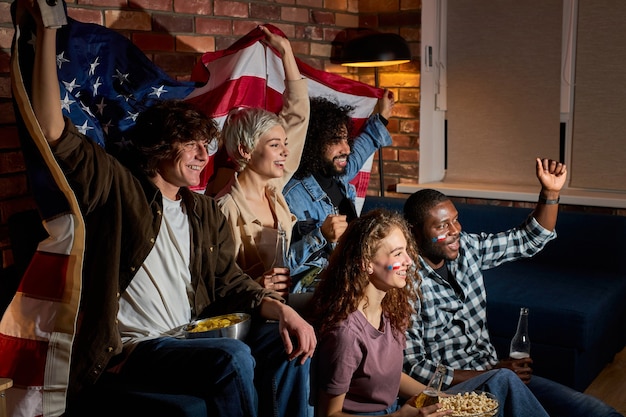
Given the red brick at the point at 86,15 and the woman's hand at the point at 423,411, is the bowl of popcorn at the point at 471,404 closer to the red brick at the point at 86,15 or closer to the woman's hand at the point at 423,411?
the woman's hand at the point at 423,411

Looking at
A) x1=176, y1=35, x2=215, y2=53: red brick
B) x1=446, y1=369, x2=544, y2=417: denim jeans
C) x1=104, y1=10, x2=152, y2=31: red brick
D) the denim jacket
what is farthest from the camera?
x1=176, y1=35, x2=215, y2=53: red brick

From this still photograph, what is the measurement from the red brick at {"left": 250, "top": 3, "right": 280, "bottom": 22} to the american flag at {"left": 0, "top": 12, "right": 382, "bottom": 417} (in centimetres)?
36

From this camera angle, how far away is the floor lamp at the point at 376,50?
403 cm

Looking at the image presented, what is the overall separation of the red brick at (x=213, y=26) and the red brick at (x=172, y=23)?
52mm

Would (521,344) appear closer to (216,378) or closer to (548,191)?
(548,191)

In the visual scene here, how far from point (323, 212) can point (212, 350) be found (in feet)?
4.27

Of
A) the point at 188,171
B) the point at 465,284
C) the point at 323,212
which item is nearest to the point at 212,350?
the point at 188,171

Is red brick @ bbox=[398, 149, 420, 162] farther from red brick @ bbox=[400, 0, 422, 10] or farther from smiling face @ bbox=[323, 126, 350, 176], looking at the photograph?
smiling face @ bbox=[323, 126, 350, 176]

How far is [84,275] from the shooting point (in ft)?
6.95

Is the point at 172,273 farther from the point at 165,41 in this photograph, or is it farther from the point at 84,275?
the point at 165,41

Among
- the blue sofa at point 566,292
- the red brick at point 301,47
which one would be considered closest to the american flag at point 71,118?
the red brick at point 301,47

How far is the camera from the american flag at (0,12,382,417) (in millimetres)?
1938

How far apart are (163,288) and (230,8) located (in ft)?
5.94

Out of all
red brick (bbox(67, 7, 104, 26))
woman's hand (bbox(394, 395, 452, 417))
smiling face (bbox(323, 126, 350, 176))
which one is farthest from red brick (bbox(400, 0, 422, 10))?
woman's hand (bbox(394, 395, 452, 417))
